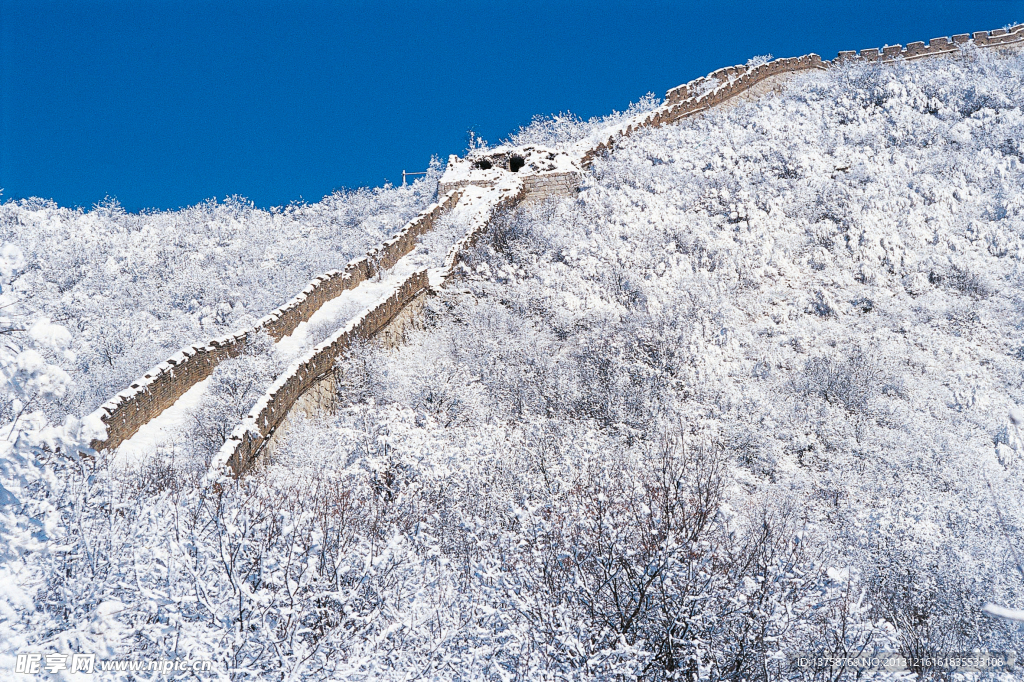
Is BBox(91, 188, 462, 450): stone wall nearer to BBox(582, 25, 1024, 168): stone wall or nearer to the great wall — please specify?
the great wall

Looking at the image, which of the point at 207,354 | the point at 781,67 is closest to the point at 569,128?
the point at 781,67

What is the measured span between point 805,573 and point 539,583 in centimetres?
314

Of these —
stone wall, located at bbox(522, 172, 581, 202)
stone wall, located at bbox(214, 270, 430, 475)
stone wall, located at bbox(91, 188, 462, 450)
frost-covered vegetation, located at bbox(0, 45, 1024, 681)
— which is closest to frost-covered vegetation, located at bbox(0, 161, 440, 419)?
stone wall, located at bbox(91, 188, 462, 450)

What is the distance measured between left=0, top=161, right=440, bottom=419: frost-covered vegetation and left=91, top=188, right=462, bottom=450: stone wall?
1.64 meters

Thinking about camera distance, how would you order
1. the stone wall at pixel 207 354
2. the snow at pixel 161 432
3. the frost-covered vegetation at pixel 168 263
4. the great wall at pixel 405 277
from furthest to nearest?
1. the frost-covered vegetation at pixel 168 263
2. the great wall at pixel 405 277
3. the stone wall at pixel 207 354
4. the snow at pixel 161 432

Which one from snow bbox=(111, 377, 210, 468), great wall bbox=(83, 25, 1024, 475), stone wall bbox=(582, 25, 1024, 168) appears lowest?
snow bbox=(111, 377, 210, 468)

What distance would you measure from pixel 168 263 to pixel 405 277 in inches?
417

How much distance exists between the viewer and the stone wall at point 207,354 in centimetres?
1405

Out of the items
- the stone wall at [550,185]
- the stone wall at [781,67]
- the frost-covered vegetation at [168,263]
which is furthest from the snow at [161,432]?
the stone wall at [781,67]

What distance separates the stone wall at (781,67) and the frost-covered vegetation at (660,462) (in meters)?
4.22

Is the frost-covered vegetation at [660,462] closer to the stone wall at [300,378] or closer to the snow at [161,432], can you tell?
the stone wall at [300,378]

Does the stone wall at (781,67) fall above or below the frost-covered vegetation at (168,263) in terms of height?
above

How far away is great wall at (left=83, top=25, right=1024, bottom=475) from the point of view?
48.1 ft

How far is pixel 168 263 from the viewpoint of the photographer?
2867 centimetres
